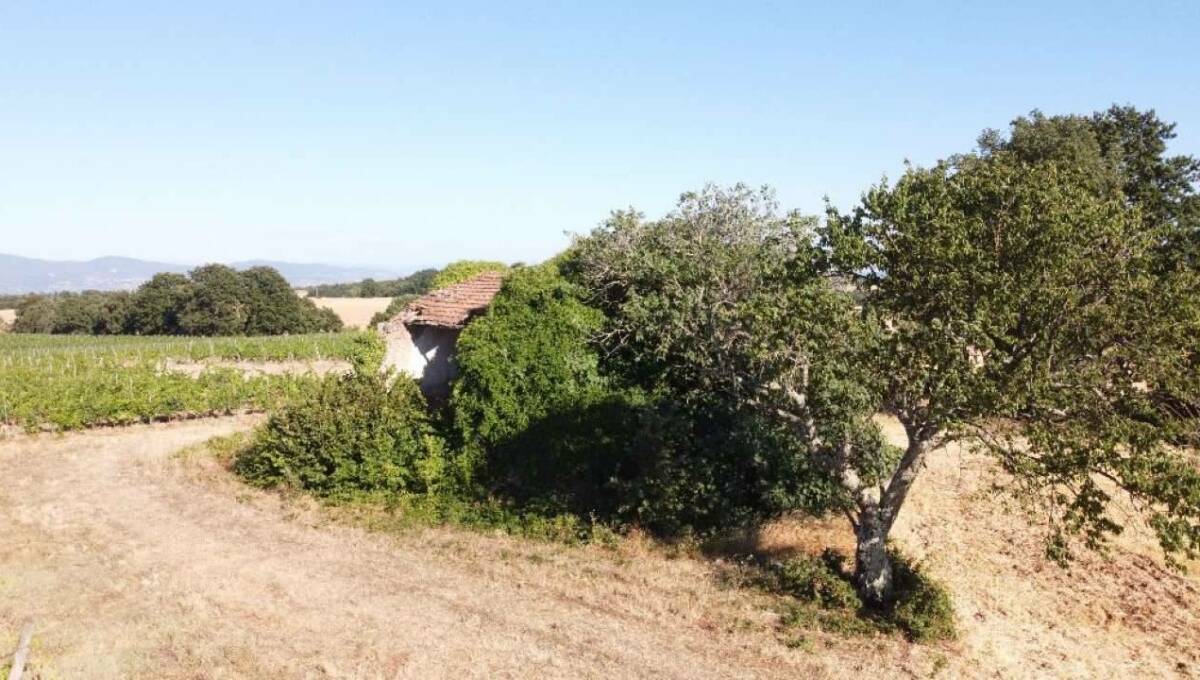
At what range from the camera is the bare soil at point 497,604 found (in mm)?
10211

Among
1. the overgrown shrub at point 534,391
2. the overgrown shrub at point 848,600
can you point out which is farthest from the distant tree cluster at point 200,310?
the overgrown shrub at point 848,600

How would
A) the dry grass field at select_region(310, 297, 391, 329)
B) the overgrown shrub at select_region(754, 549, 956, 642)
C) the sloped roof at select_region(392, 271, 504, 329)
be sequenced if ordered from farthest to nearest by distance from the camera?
the dry grass field at select_region(310, 297, 391, 329)
the sloped roof at select_region(392, 271, 504, 329)
the overgrown shrub at select_region(754, 549, 956, 642)

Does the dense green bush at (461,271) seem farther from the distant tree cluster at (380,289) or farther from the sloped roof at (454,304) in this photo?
the distant tree cluster at (380,289)

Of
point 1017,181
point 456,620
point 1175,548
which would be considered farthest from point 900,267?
point 456,620

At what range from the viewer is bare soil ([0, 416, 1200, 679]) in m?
10.2

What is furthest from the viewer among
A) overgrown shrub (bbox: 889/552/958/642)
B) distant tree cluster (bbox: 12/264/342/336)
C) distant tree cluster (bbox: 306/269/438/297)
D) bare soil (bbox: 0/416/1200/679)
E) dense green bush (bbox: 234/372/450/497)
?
distant tree cluster (bbox: 306/269/438/297)

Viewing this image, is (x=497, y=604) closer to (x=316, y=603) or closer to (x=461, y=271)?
(x=316, y=603)

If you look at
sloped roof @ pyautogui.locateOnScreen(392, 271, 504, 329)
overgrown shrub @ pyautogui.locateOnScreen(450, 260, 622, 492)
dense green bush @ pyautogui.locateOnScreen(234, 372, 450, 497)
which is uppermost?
sloped roof @ pyautogui.locateOnScreen(392, 271, 504, 329)

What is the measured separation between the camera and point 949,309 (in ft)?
31.7

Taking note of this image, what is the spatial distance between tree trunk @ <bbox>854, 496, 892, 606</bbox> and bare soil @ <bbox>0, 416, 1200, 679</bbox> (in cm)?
110

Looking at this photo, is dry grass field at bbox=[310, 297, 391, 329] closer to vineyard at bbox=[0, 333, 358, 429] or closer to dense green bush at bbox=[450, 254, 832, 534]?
vineyard at bbox=[0, 333, 358, 429]

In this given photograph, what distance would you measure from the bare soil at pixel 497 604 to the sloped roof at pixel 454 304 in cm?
594

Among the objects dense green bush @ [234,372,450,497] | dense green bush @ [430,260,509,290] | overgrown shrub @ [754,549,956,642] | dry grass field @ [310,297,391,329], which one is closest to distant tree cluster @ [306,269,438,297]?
dry grass field @ [310,297,391,329]

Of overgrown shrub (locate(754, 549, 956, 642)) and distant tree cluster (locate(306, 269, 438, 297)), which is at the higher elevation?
distant tree cluster (locate(306, 269, 438, 297))
